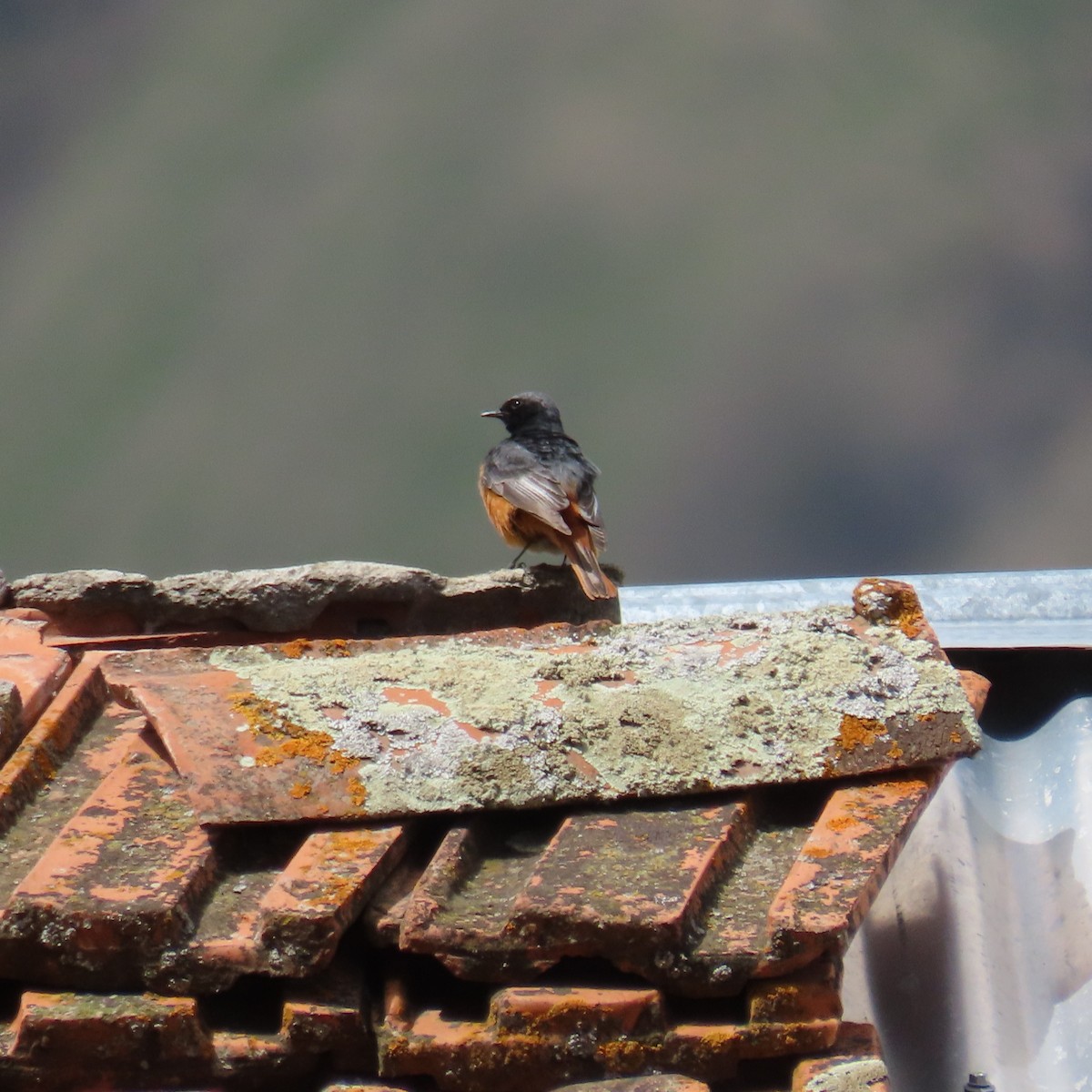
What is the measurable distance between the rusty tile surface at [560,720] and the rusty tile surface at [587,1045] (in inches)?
16.4

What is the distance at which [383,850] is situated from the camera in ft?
7.55

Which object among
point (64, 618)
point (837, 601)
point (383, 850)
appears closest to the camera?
point (383, 850)

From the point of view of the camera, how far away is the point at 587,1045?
204 centimetres

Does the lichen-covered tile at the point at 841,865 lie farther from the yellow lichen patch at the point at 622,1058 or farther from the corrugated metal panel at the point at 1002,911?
the corrugated metal panel at the point at 1002,911

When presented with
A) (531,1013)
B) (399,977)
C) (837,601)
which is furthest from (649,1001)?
(837,601)

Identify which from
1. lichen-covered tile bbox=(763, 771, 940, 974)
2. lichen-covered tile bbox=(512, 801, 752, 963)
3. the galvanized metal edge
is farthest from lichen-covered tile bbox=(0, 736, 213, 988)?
the galvanized metal edge

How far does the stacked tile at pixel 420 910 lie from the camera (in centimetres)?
206

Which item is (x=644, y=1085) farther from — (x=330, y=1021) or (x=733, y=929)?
(x=330, y=1021)

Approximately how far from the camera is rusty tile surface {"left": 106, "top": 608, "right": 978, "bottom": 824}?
2438mm

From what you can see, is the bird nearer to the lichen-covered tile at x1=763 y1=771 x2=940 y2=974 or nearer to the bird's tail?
the bird's tail

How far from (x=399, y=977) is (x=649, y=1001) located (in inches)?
13.7

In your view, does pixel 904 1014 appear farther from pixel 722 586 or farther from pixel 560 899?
pixel 722 586

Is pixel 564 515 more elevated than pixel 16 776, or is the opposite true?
pixel 564 515

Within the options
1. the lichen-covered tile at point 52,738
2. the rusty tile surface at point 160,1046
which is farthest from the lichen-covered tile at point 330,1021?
the lichen-covered tile at point 52,738
